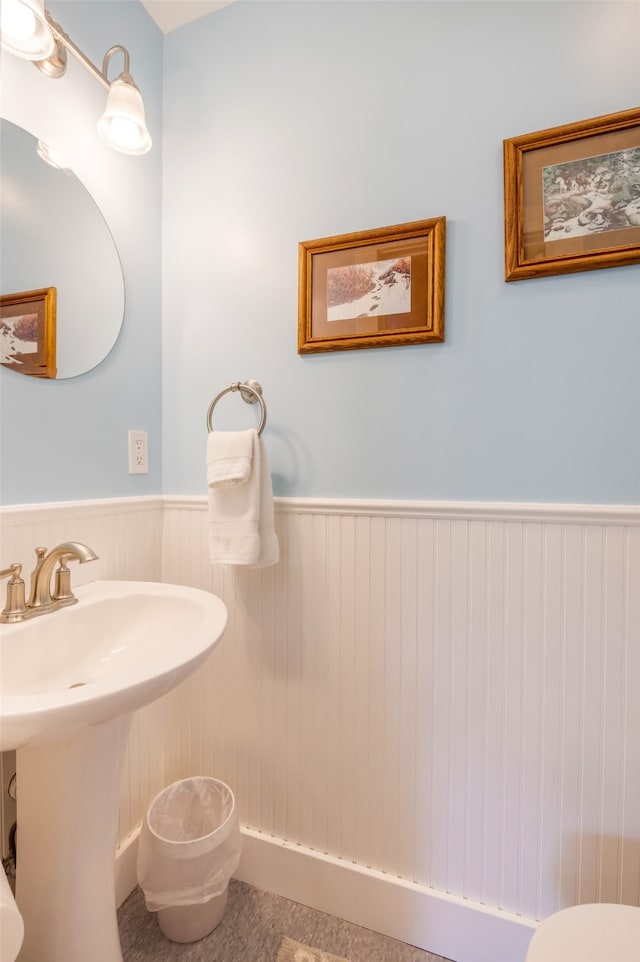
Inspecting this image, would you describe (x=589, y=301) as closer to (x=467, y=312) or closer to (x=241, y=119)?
(x=467, y=312)

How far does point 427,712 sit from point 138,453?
1016 mm

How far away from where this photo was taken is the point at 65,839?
0.75 metres

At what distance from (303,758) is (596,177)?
1.52m

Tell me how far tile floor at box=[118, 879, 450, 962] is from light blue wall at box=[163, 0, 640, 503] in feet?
3.54

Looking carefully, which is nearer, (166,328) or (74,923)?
(74,923)

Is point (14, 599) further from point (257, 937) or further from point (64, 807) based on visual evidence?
point (257, 937)

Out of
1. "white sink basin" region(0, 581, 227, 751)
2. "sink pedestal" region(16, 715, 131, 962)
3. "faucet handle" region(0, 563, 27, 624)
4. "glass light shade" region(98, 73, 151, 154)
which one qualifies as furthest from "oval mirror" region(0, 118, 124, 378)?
"sink pedestal" region(16, 715, 131, 962)

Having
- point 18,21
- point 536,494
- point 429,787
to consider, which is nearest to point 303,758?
point 429,787

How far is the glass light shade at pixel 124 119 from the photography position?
94 cm

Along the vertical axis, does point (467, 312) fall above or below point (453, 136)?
below

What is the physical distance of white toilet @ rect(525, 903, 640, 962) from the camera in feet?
2.08

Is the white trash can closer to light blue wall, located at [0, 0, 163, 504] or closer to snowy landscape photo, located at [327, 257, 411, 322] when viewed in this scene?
light blue wall, located at [0, 0, 163, 504]

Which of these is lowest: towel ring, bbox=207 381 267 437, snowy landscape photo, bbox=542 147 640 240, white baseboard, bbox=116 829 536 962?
white baseboard, bbox=116 829 536 962

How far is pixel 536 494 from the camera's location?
3.07 ft
